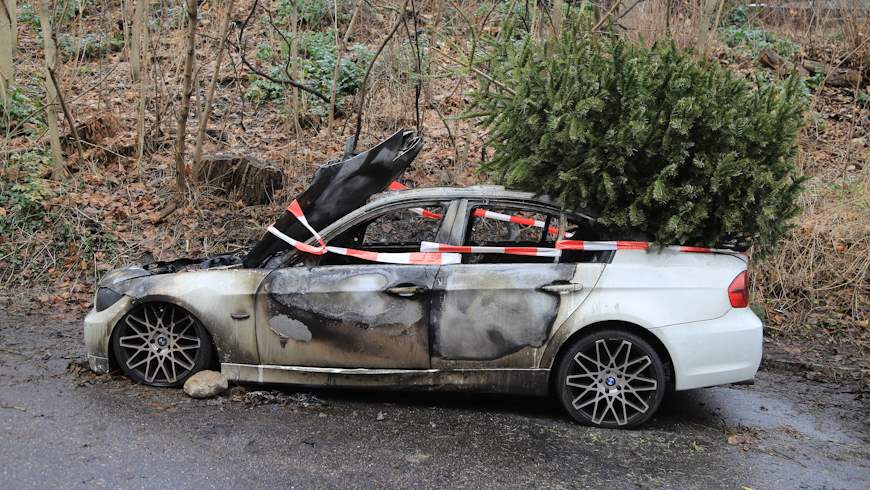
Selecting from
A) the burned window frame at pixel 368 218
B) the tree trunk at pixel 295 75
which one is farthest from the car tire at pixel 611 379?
the tree trunk at pixel 295 75

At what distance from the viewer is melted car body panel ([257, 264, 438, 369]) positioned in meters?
5.39

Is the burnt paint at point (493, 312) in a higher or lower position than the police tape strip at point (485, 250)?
lower

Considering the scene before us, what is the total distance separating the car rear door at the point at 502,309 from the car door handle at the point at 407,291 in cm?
11

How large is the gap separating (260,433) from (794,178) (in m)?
3.96

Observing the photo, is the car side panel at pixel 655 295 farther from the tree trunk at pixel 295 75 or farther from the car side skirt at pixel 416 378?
the tree trunk at pixel 295 75

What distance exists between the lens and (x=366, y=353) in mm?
5445

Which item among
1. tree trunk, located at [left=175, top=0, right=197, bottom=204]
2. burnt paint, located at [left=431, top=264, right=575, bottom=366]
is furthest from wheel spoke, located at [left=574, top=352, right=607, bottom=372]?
tree trunk, located at [left=175, top=0, right=197, bottom=204]

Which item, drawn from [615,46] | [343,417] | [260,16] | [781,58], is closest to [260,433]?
[343,417]

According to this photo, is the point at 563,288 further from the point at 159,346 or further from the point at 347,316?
the point at 159,346

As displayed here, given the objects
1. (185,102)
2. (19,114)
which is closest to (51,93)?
(19,114)

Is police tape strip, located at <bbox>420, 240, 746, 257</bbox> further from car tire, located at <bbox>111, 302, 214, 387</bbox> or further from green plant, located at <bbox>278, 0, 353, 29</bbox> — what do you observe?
green plant, located at <bbox>278, 0, 353, 29</bbox>

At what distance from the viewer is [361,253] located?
5645 millimetres

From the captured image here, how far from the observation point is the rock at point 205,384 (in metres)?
5.54

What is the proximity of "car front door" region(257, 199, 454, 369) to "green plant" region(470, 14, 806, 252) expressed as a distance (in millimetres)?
1116
